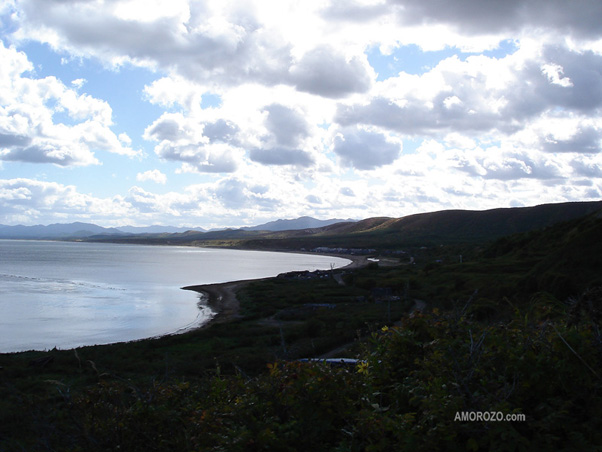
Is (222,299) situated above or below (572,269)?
below

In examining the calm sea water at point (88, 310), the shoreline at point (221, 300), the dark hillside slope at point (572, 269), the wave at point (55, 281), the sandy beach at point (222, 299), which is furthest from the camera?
the wave at point (55, 281)

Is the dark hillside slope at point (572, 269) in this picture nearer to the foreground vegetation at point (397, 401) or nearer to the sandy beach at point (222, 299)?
the foreground vegetation at point (397, 401)

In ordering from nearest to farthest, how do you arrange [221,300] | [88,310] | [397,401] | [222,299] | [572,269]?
1. [397,401]
2. [572,269]
3. [88,310]
4. [221,300]
5. [222,299]

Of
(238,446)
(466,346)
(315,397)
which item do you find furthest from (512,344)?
(238,446)

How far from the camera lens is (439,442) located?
393cm

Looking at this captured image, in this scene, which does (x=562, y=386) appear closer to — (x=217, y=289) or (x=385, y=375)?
(x=385, y=375)

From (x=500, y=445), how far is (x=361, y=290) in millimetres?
54023

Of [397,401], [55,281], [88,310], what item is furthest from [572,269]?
[55,281]

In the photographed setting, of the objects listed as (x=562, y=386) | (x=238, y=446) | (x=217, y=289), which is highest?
(x=562, y=386)

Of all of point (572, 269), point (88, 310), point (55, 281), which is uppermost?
point (572, 269)

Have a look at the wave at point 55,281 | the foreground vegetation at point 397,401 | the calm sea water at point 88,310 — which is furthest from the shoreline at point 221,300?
the foreground vegetation at point 397,401

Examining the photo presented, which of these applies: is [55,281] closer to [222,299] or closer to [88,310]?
[88,310]

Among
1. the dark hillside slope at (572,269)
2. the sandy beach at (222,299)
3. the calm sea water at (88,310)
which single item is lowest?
the sandy beach at (222,299)

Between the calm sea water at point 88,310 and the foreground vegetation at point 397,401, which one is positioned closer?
the foreground vegetation at point 397,401
